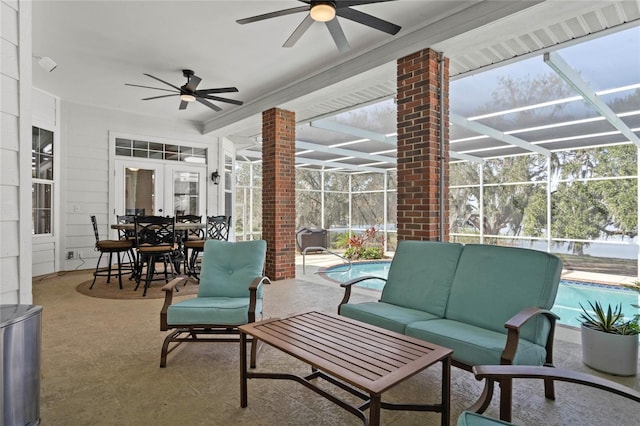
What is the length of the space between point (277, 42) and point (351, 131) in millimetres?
3182

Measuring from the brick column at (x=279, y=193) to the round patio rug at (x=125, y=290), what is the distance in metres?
1.32

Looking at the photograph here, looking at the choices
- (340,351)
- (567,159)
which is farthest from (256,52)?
(567,159)

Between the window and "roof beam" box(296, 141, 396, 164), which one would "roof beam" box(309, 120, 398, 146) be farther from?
the window

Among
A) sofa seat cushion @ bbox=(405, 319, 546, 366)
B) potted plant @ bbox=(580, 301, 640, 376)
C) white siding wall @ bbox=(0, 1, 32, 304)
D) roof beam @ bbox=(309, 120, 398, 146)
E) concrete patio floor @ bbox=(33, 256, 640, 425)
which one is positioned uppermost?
roof beam @ bbox=(309, 120, 398, 146)

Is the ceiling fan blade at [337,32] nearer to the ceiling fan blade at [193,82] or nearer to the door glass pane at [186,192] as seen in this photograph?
the ceiling fan blade at [193,82]

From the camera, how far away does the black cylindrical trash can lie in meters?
1.70

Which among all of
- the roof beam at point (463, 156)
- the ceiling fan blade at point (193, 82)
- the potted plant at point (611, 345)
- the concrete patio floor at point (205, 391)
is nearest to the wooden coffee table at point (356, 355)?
the concrete patio floor at point (205, 391)

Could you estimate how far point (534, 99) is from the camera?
530 centimetres

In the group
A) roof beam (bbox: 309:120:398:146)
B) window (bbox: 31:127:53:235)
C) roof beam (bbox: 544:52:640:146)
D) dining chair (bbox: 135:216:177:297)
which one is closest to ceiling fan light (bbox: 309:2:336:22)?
roof beam (bbox: 544:52:640:146)

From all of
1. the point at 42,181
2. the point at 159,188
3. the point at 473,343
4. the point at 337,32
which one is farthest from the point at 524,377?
the point at 159,188

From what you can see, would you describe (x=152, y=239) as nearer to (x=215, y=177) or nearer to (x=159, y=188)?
(x=159, y=188)

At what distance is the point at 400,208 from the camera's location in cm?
415

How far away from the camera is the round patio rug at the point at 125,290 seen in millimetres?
4891

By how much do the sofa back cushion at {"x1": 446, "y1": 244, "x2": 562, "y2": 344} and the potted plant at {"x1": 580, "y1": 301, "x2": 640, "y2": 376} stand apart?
2.29 ft
